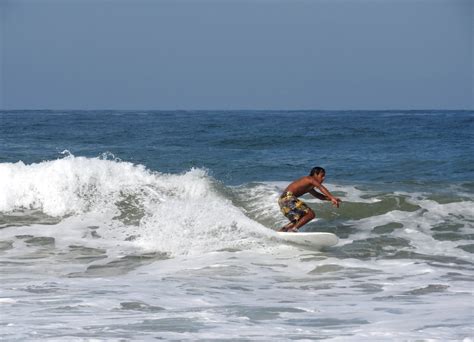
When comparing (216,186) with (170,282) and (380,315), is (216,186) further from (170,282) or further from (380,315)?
(380,315)

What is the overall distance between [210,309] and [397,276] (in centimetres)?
321

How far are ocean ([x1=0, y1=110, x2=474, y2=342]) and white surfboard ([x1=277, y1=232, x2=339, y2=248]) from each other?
0.10 meters

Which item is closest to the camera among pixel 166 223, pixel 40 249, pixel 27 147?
pixel 40 249

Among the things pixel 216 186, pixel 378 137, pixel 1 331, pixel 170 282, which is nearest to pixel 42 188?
pixel 216 186

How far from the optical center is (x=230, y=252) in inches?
460

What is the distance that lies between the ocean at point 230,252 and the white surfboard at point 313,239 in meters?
0.10

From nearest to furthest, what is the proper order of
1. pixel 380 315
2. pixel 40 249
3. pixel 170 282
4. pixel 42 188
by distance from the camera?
pixel 380 315
pixel 170 282
pixel 40 249
pixel 42 188

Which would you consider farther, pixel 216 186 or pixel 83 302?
pixel 216 186

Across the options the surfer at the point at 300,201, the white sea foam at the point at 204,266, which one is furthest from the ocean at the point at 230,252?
the surfer at the point at 300,201

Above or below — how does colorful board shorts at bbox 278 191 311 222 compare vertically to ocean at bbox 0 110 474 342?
above

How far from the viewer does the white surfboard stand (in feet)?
38.0

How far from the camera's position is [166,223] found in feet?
43.1

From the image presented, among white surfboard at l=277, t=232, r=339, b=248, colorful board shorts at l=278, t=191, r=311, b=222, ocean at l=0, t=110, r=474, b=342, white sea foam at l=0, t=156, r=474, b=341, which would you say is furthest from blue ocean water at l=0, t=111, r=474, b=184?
white surfboard at l=277, t=232, r=339, b=248

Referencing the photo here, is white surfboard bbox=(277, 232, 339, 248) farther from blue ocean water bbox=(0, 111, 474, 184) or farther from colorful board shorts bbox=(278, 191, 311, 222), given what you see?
blue ocean water bbox=(0, 111, 474, 184)
